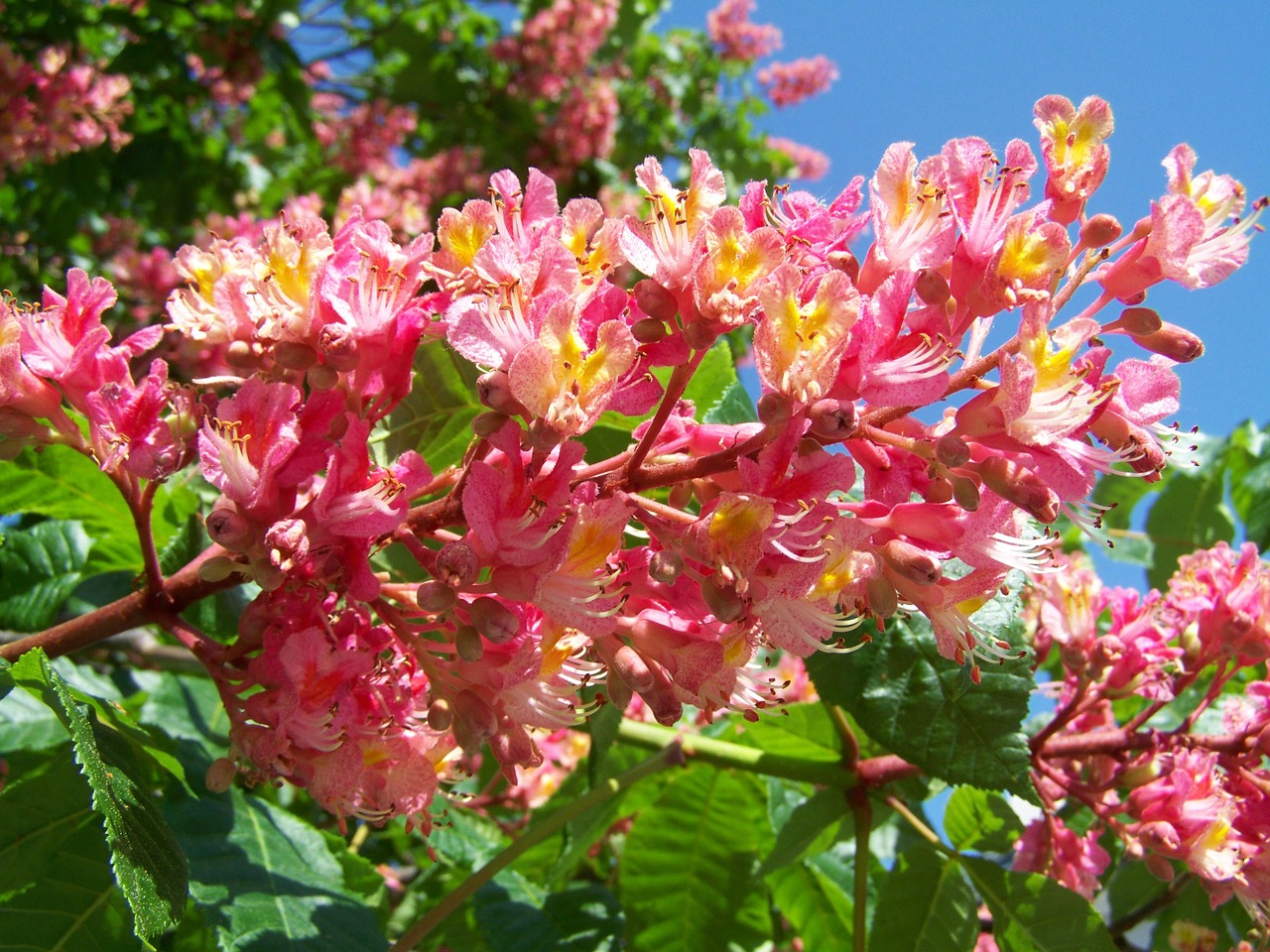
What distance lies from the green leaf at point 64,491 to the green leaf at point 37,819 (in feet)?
1.82

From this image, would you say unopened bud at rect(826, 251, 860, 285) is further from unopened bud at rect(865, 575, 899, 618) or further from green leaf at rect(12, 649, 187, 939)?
green leaf at rect(12, 649, 187, 939)

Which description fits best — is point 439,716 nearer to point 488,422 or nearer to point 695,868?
point 488,422

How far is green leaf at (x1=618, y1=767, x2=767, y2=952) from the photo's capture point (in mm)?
2309

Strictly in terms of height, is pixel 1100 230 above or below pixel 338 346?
above

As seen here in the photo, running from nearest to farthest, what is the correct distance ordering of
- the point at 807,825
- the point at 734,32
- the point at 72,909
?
the point at 72,909 → the point at 807,825 → the point at 734,32

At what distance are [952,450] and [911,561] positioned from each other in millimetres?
150

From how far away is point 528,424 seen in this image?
47.5 inches

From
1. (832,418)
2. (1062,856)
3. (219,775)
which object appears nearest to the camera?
(832,418)

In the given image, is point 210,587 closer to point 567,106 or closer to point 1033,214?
point 1033,214

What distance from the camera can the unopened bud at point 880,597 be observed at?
48.4 inches

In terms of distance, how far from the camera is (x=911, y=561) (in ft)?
3.98

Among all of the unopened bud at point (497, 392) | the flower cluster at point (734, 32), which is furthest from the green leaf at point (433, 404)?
the flower cluster at point (734, 32)

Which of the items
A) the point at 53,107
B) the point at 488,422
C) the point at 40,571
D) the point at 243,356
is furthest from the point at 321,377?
the point at 53,107

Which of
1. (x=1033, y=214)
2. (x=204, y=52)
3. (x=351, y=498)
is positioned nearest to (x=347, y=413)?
(x=351, y=498)
